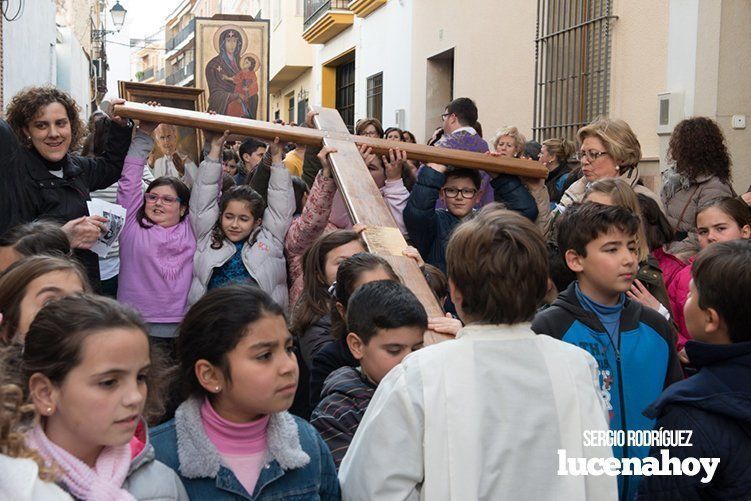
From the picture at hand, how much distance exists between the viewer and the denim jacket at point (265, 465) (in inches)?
83.8

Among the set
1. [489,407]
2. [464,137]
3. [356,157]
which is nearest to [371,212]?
[356,157]

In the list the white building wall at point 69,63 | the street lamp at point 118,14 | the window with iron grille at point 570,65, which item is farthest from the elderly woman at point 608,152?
the street lamp at point 118,14

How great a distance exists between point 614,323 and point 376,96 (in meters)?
14.9

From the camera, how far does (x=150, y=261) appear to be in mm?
4520

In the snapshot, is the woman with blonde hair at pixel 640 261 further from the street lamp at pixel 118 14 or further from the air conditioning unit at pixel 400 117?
the street lamp at pixel 118 14

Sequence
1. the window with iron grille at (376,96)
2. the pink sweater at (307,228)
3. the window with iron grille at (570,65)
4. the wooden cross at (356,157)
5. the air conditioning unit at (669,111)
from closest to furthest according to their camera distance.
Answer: the wooden cross at (356,157)
the pink sweater at (307,228)
the air conditioning unit at (669,111)
the window with iron grille at (570,65)
the window with iron grille at (376,96)

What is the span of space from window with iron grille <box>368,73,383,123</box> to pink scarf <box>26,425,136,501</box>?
15433 millimetres

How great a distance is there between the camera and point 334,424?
262 centimetres

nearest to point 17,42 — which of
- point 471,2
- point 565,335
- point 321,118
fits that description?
point 471,2

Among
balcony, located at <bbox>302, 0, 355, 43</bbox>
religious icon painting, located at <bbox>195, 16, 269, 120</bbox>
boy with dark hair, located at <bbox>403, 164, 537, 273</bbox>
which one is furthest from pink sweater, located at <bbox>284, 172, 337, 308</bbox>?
balcony, located at <bbox>302, 0, 355, 43</bbox>

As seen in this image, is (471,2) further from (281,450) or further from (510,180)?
Answer: (281,450)

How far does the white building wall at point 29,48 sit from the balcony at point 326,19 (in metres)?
5.33

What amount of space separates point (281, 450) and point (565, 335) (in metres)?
1.19

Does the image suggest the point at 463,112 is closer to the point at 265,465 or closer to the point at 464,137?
the point at 464,137
